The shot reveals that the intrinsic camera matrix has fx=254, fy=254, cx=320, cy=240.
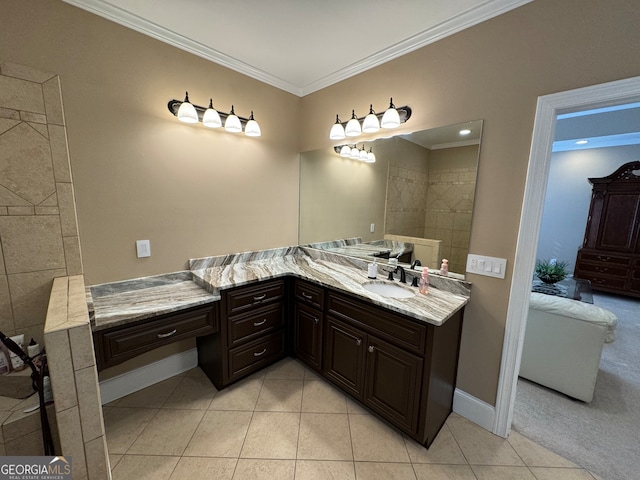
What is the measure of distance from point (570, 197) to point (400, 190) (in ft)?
16.5

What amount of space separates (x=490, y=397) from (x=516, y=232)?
1.14 m

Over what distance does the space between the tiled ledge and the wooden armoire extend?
672 centimetres

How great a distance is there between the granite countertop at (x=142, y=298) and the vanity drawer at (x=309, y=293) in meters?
0.69

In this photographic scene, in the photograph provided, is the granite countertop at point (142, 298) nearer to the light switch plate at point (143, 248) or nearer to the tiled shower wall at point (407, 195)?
the light switch plate at point (143, 248)

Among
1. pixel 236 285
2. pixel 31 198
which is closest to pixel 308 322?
pixel 236 285

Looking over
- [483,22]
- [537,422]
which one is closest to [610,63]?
[483,22]

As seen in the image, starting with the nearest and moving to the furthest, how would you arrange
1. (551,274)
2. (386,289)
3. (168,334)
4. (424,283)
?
(168,334)
(424,283)
(386,289)
(551,274)

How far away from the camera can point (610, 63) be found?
1244 millimetres

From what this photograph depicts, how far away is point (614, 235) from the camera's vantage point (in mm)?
4344

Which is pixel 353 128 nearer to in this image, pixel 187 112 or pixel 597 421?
pixel 187 112

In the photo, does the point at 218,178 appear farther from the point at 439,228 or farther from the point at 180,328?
the point at 439,228

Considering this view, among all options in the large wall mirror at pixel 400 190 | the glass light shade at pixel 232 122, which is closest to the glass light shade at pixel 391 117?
the large wall mirror at pixel 400 190

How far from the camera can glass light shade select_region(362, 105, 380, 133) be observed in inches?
82.0

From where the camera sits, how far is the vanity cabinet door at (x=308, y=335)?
2148 mm
